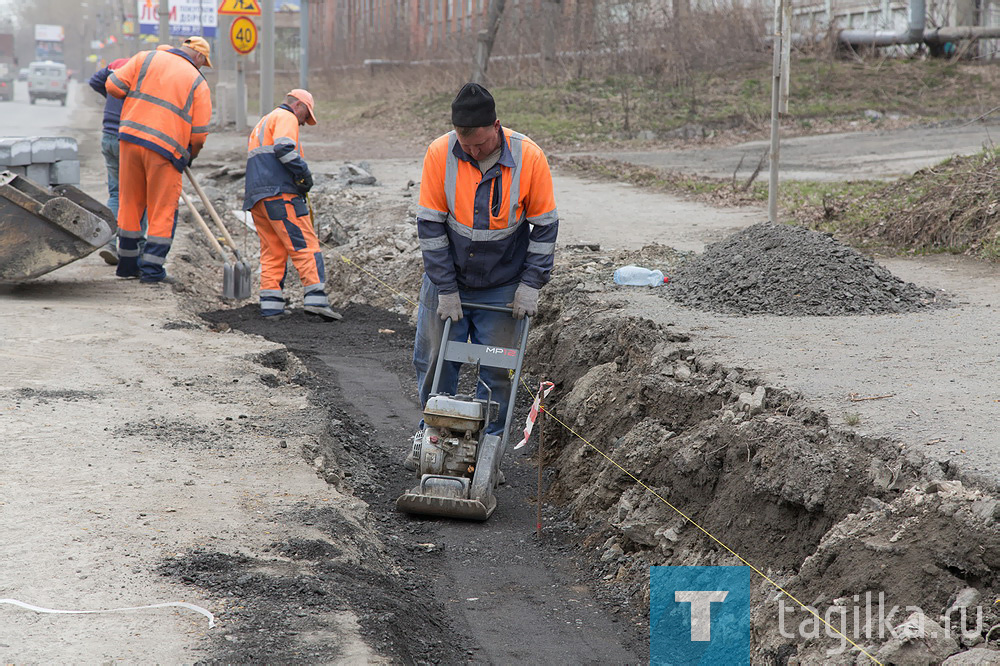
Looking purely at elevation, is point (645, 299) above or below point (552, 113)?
below

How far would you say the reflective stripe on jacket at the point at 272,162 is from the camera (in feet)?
28.2

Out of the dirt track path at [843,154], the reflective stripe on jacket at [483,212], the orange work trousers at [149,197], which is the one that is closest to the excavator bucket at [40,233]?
the orange work trousers at [149,197]

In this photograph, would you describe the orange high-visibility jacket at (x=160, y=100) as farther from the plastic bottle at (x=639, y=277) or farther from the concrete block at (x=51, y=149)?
the plastic bottle at (x=639, y=277)

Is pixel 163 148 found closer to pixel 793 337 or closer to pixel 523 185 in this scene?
pixel 523 185

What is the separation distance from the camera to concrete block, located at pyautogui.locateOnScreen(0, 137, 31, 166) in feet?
32.1

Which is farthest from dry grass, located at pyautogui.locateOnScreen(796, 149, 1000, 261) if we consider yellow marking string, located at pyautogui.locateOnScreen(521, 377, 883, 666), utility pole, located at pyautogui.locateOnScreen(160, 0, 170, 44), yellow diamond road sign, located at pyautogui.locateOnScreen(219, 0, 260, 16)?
utility pole, located at pyautogui.locateOnScreen(160, 0, 170, 44)

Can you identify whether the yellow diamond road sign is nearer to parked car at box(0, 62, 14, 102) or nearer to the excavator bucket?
the excavator bucket

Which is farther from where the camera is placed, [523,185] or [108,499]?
[523,185]

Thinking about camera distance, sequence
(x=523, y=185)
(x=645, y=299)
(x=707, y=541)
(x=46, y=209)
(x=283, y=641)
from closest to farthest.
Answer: (x=283, y=641), (x=707, y=541), (x=523, y=185), (x=645, y=299), (x=46, y=209)

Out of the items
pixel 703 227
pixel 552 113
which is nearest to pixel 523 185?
pixel 703 227

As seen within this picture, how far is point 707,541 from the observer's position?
4496 mm

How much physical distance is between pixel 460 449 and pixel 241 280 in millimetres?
4851

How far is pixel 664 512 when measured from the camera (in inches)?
193

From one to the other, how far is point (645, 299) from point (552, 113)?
18.0 meters
